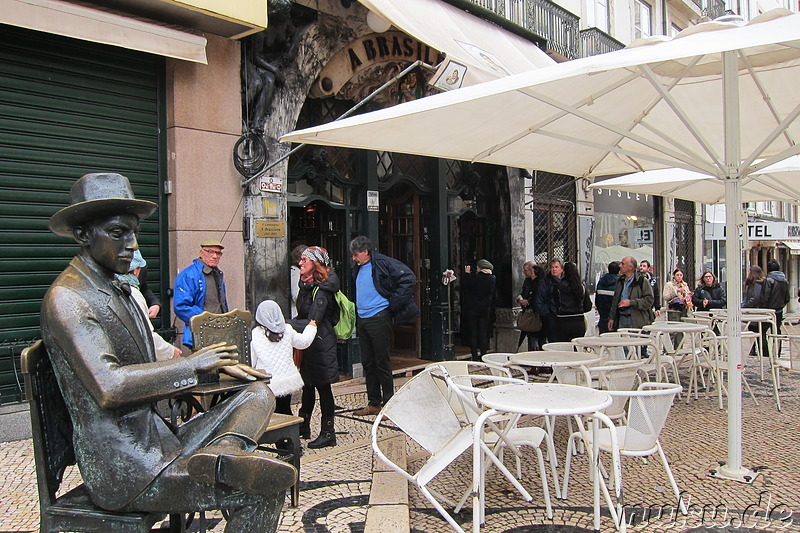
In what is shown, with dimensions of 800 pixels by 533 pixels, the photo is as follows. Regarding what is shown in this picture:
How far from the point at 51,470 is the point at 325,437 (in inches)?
132

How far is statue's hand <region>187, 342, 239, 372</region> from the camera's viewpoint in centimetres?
214

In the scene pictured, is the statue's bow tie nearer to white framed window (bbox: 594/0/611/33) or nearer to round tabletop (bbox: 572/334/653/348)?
round tabletop (bbox: 572/334/653/348)

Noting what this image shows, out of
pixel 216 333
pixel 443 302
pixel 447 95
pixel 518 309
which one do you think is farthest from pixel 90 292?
pixel 518 309

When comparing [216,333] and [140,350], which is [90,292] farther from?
[216,333]

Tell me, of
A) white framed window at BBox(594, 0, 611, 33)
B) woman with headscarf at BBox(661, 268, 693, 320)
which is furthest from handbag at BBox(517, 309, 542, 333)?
white framed window at BBox(594, 0, 611, 33)

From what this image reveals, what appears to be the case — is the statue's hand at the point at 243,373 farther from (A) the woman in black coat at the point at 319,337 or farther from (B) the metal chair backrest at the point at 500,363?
(A) the woman in black coat at the point at 319,337

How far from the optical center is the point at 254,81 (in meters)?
7.38

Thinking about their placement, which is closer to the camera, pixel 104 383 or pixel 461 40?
pixel 104 383

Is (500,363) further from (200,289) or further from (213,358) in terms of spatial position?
(213,358)

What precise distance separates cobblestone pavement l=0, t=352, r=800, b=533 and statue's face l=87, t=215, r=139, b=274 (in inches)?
78.7

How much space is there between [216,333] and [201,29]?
3.80 meters

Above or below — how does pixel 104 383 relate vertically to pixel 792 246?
below

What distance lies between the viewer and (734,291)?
15.5ft

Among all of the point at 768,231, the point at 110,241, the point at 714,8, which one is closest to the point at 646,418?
the point at 110,241
